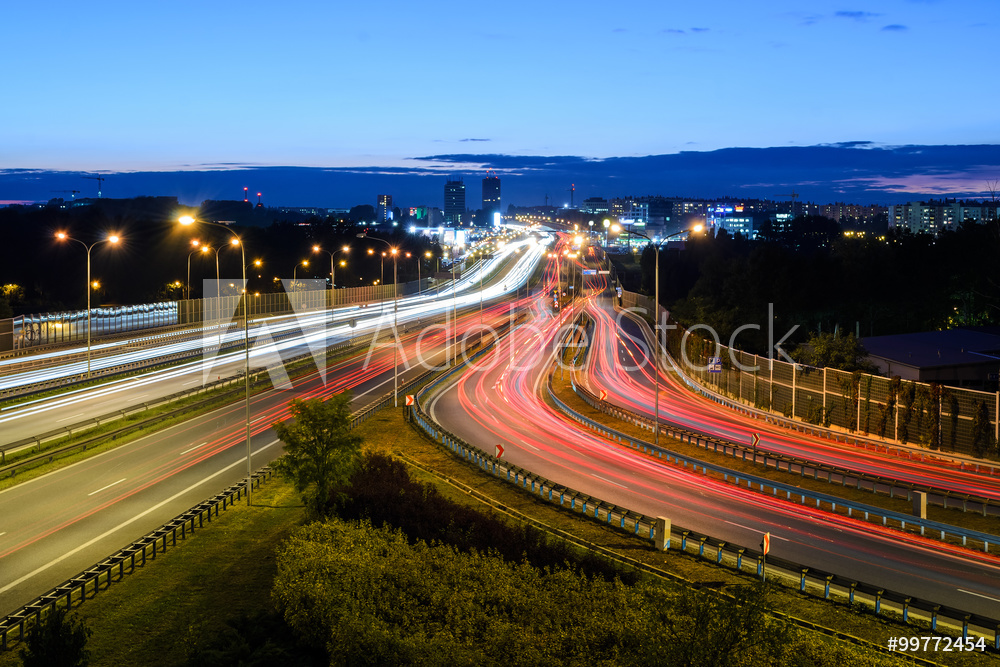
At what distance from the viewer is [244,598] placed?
55.4 feet

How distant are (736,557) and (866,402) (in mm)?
18138

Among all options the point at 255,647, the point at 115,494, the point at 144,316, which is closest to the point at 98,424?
the point at 115,494

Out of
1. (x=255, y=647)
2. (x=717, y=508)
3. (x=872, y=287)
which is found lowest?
(x=717, y=508)

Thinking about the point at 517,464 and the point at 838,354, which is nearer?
the point at 517,464

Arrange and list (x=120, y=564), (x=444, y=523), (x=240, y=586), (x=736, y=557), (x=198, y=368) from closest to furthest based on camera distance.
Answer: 1. (x=240, y=586)
2. (x=120, y=564)
3. (x=736, y=557)
4. (x=444, y=523)
5. (x=198, y=368)

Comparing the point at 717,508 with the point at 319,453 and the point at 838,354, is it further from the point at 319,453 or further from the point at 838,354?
the point at 838,354

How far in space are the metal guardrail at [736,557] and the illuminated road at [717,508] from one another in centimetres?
121

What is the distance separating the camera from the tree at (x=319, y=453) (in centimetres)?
2192

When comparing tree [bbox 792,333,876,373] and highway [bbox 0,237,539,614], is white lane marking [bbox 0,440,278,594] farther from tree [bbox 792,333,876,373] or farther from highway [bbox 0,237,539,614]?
tree [bbox 792,333,876,373]

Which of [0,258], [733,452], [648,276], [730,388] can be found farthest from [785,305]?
[0,258]

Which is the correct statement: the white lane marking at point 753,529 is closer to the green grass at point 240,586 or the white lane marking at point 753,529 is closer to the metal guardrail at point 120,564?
the green grass at point 240,586

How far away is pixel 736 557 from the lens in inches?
733

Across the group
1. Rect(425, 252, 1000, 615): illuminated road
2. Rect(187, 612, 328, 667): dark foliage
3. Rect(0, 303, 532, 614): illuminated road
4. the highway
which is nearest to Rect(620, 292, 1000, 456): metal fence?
Rect(425, 252, 1000, 615): illuminated road

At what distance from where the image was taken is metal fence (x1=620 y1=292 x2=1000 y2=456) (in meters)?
28.5
